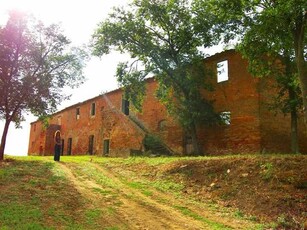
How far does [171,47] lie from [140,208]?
1449cm

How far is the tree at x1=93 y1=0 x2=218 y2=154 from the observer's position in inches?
863

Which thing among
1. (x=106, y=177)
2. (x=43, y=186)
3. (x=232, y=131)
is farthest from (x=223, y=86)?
(x=43, y=186)

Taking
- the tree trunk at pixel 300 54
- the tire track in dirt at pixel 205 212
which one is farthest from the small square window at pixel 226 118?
the tire track in dirt at pixel 205 212

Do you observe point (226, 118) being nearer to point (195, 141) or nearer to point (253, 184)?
point (195, 141)

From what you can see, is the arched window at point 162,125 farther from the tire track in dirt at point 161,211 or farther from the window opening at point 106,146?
the tire track in dirt at point 161,211

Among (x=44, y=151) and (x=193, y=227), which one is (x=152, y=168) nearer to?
(x=193, y=227)

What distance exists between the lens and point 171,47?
75.0 feet

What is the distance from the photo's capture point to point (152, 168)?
16562mm

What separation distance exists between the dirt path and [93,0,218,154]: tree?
953cm

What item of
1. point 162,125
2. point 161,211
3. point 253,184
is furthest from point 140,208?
point 162,125

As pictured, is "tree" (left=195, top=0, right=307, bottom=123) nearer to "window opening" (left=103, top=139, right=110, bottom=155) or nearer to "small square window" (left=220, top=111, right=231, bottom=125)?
"small square window" (left=220, top=111, right=231, bottom=125)

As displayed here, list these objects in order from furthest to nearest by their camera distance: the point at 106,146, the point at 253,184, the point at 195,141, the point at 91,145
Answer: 1. the point at 91,145
2. the point at 106,146
3. the point at 195,141
4. the point at 253,184

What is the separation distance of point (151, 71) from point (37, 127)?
1240 inches

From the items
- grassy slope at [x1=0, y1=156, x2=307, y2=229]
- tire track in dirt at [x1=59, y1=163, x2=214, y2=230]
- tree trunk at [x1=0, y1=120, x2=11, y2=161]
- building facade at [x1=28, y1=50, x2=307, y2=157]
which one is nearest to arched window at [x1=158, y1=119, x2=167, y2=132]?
building facade at [x1=28, y1=50, x2=307, y2=157]
